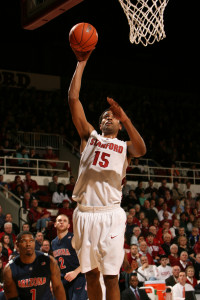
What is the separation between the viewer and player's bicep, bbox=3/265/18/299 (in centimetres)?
520

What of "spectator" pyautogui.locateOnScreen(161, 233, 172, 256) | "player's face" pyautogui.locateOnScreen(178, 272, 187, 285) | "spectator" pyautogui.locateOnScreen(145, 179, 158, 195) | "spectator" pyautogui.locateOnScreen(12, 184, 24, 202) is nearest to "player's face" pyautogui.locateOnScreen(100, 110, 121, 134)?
"player's face" pyautogui.locateOnScreen(178, 272, 187, 285)

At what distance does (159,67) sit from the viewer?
2495cm

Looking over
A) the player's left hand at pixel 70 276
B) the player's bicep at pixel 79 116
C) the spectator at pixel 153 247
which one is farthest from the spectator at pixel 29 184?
the player's bicep at pixel 79 116

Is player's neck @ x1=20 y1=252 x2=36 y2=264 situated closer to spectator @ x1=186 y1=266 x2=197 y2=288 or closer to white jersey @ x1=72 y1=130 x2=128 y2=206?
white jersey @ x1=72 y1=130 x2=128 y2=206

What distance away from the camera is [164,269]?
11.4 metres

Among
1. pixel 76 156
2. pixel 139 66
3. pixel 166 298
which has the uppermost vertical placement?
pixel 139 66

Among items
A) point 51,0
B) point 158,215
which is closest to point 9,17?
point 158,215

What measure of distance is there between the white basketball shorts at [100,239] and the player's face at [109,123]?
2.34 ft

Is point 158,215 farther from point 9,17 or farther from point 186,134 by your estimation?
point 9,17

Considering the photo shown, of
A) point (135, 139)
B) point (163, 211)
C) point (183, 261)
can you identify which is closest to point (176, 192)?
point (163, 211)

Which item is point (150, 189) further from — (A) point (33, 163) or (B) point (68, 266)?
(B) point (68, 266)

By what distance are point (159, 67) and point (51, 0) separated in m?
18.7

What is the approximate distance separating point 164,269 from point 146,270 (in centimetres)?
49

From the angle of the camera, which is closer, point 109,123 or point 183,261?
point 109,123
